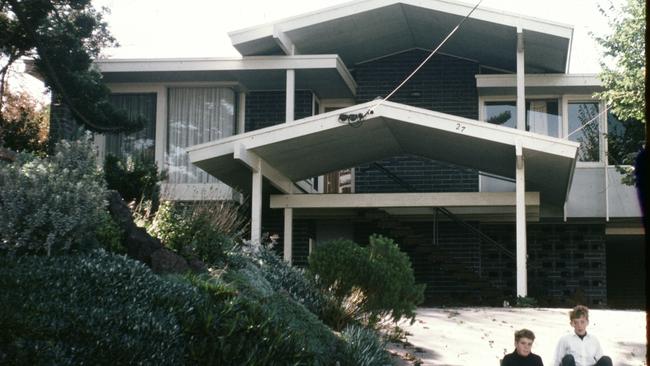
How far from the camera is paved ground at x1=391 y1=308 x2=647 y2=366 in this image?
10627 mm

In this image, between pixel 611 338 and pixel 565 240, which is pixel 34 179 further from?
pixel 565 240

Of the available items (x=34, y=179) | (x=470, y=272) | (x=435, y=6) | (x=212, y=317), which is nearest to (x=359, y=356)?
(x=212, y=317)

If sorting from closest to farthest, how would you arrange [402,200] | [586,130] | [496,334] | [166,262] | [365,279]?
[166,262], [365,279], [496,334], [402,200], [586,130]

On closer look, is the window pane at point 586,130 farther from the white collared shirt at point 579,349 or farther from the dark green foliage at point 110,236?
the dark green foliage at point 110,236

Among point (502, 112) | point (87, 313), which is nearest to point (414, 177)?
point (502, 112)

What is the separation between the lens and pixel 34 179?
782cm

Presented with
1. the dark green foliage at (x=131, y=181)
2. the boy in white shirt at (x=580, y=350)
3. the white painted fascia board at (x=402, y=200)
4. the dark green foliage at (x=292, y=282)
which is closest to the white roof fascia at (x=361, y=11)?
the white painted fascia board at (x=402, y=200)

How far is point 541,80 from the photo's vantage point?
19734mm

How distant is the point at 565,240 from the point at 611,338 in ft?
29.9

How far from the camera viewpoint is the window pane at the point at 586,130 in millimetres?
20406

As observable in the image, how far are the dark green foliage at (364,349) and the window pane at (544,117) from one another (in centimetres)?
1219

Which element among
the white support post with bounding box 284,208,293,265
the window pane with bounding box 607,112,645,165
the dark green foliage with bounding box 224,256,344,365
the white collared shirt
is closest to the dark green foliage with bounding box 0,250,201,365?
the dark green foliage with bounding box 224,256,344,365

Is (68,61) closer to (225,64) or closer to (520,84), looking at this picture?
(225,64)

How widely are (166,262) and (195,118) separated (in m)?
11.5
